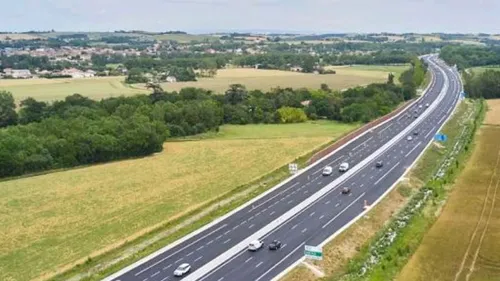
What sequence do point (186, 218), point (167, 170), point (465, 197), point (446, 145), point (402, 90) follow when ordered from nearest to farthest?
point (186, 218), point (465, 197), point (167, 170), point (446, 145), point (402, 90)

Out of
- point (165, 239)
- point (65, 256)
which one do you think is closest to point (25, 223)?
point (65, 256)

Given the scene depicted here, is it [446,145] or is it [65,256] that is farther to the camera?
[446,145]

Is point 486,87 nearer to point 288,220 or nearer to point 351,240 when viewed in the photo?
point 288,220

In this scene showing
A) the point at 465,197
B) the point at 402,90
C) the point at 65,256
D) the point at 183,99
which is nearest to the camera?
the point at 65,256

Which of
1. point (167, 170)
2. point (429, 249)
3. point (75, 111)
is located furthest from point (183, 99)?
point (429, 249)

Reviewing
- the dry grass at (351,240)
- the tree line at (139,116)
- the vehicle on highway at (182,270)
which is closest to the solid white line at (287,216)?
the vehicle on highway at (182,270)

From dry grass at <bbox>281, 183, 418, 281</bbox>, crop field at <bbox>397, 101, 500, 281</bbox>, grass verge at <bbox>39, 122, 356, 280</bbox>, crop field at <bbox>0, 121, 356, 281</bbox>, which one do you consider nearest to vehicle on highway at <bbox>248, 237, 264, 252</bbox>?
dry grass at <bbox>281, 183, 418, 281</bbox>

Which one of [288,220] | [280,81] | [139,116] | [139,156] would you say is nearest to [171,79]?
[280,81]

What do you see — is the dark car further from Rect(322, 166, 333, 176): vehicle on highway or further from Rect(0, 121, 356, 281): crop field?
Rect(0, 121, 356, 281): crop field

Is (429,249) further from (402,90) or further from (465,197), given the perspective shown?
(402,90)
